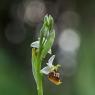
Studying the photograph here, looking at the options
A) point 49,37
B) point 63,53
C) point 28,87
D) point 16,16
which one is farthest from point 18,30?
point 49,37

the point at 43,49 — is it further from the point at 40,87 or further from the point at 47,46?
the point at 40,87

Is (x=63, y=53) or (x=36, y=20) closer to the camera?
(x=63, y=53)

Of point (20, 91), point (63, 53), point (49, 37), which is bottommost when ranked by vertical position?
point (63, 53)

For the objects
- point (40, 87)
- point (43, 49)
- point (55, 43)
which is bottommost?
point (55, 43)

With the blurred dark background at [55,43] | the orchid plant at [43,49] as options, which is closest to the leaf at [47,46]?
the orchid plant at [43,49]

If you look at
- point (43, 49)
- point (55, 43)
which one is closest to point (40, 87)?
point (43, 49)

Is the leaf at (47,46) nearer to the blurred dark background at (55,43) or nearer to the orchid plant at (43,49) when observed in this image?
the orchid plant at (43,49)

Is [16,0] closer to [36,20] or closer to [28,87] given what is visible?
[36,20]

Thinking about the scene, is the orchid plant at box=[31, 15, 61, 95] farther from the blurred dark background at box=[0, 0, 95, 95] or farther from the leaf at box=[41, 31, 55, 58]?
the blurred dark background at box=[0, 0, 95, 95]
